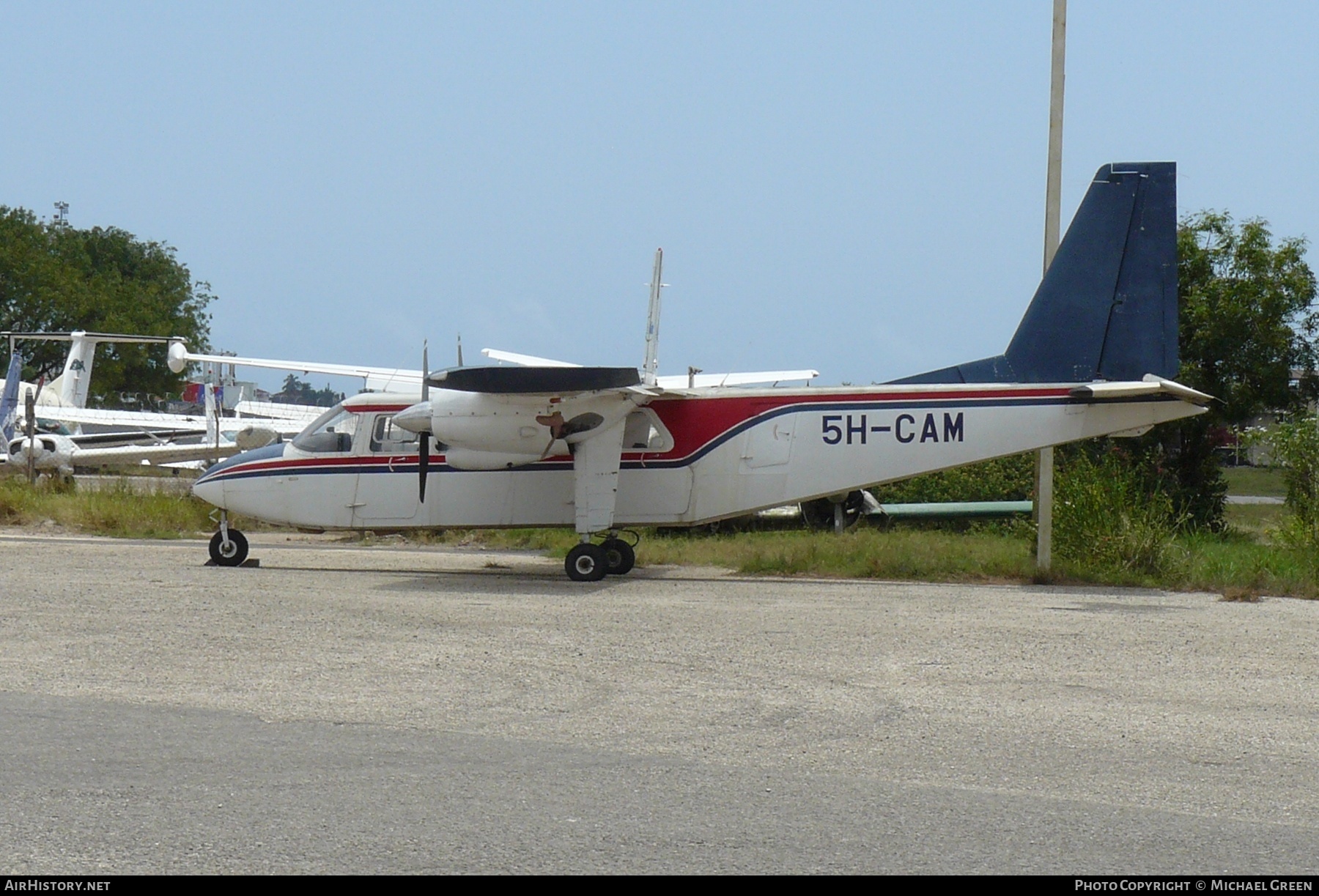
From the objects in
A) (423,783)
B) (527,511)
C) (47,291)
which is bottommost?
(423,783)

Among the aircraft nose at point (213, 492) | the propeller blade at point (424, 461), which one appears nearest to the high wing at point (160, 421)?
the aircraft nose at point (213, 492)

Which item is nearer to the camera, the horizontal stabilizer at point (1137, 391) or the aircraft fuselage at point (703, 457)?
the horizontal stabilizer at point (1137, 391)

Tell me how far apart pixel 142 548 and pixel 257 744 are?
14992 millimetres

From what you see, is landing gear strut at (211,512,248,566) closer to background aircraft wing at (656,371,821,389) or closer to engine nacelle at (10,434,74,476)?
background aircraft wing at (656,371,821,389)

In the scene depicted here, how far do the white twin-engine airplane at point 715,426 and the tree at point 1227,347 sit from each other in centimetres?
993

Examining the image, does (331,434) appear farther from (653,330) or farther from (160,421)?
(160,421)

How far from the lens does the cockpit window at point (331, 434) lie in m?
17.8

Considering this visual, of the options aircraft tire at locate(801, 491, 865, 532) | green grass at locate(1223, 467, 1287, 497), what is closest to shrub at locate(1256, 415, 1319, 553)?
aircraft tire at locate(801, 491, 865, 532)

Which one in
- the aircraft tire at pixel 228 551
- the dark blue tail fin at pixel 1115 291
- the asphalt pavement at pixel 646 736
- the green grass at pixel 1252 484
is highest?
the dark blue tail fin at pixel 1115 291

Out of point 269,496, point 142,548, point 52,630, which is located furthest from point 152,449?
point 52,630

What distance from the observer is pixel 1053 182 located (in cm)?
1753

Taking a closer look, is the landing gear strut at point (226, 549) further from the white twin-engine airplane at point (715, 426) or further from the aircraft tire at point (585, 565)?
the aircraft tire at point (585, 565)

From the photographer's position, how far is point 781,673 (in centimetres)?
960

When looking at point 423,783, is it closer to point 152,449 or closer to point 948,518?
point 948,518
